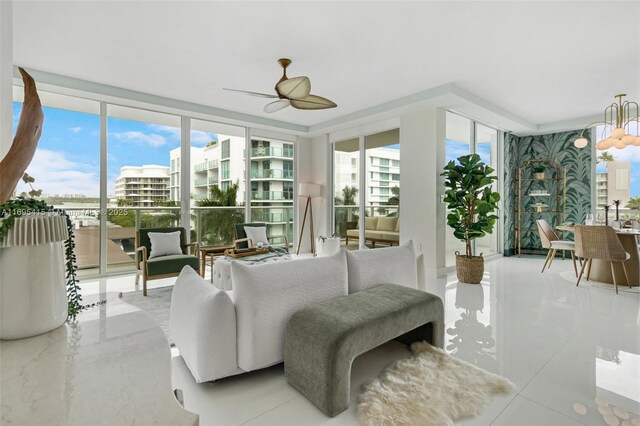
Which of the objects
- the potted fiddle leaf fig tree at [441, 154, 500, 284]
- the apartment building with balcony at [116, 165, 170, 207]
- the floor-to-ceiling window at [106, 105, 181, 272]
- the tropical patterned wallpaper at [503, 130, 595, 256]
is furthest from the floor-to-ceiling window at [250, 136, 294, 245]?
the tropical patterned wallpaper at [503, 130, 595, 256]

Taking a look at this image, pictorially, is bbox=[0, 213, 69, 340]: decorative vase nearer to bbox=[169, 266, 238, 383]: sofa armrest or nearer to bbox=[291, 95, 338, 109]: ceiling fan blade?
bbox=[169, 266, 238, 383]: sofa armrest

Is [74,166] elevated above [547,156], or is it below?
below

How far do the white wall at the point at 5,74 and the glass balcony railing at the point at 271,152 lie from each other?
5.44 metres

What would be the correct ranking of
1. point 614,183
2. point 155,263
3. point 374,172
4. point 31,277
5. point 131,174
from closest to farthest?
point 31,277
point 155,263
point 131,174
point 614,183
point 374,172

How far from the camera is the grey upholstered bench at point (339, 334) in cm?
174

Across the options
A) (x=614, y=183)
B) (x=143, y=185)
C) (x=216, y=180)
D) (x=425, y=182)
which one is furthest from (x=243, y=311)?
(x=614, y=183)

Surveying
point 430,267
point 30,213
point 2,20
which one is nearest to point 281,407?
point 30,213

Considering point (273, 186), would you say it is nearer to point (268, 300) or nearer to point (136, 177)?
point (136, 177)

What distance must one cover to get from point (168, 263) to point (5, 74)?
10.0 ft

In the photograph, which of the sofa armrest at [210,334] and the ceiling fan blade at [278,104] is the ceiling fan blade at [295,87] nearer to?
the ceiling fan blade at [278,104]

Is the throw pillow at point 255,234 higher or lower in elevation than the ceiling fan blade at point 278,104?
lower

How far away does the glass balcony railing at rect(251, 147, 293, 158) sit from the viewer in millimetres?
6844

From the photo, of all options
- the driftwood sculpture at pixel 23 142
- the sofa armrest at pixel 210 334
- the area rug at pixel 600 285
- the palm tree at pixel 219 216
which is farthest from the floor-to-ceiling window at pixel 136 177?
the area rug at pixel 600 285

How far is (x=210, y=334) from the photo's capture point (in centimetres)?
189
